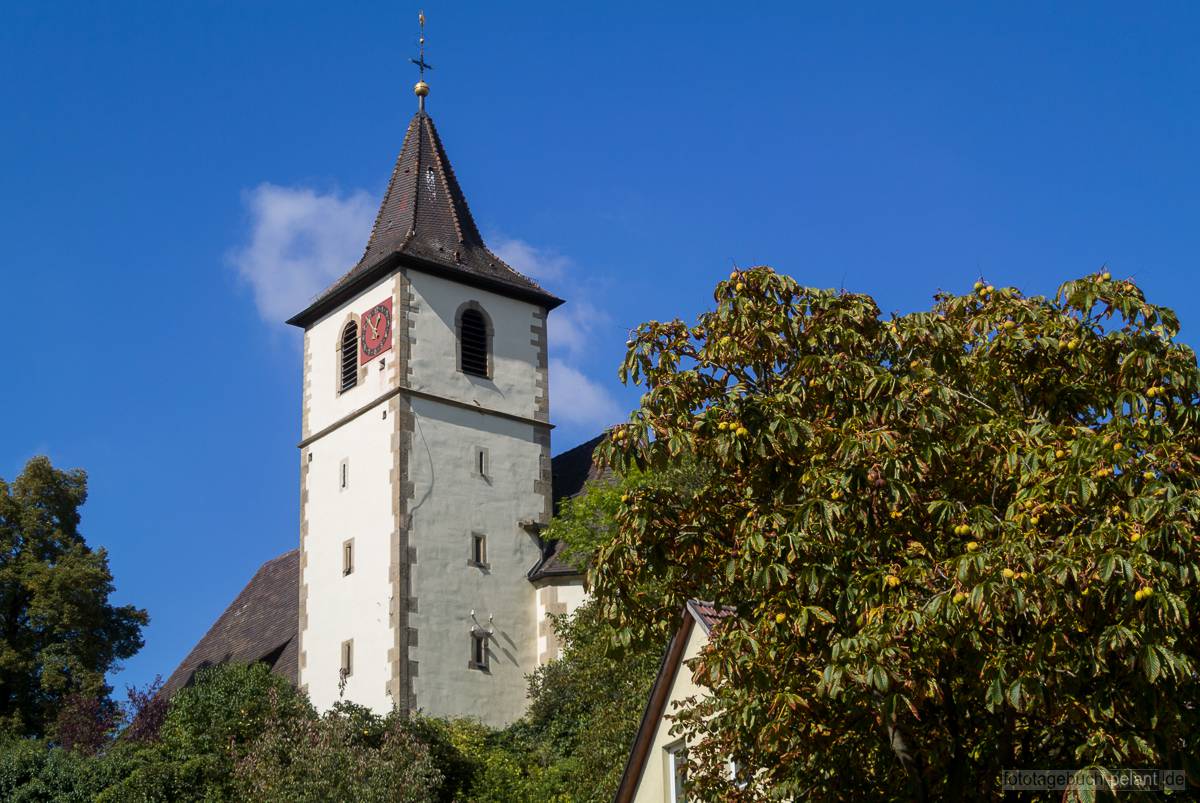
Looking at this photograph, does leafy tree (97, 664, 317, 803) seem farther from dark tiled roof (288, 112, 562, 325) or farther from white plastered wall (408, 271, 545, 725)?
dark tiled roof (288, 112, 562, 325)

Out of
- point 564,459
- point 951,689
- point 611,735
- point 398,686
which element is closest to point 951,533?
point 951,689

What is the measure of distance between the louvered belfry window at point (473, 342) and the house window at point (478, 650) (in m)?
6.07

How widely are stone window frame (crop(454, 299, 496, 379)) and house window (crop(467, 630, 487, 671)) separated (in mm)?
5972

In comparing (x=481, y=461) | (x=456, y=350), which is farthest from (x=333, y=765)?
(x=456, y=350)

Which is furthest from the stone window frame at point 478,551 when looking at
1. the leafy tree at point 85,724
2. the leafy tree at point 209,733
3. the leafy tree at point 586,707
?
the leafy tree at point 85,724

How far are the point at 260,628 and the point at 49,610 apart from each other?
18.2 ft

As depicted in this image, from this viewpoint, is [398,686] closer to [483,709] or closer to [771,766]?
[483,709]

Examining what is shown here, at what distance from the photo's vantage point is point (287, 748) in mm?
31219

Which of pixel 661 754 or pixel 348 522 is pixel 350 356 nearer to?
pixel 348 522

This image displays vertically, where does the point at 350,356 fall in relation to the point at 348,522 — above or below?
above

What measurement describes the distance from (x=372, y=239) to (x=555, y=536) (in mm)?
9716

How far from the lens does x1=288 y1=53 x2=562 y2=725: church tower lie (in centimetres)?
3697

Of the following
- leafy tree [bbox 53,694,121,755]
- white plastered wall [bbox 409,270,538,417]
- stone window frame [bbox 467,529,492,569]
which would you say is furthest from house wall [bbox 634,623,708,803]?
white plastered wall [bbox 409,270,538,417]

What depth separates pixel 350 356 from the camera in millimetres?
41094
